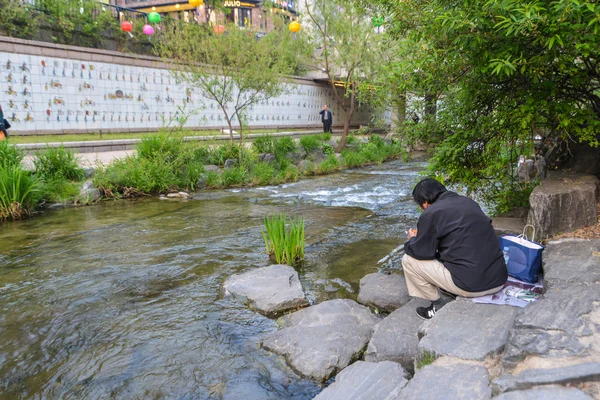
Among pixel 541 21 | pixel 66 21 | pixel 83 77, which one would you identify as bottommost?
pixel 541 21

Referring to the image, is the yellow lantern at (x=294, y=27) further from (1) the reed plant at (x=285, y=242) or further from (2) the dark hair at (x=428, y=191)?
(2) the dark hair at (x=428, y=191)

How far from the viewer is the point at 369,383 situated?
118 inches

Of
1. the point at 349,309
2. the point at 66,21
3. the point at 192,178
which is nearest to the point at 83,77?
the point at 66,21

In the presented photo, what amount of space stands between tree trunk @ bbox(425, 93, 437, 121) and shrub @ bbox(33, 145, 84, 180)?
25.4 feet

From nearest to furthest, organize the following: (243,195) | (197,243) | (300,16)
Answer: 1. (197,243)
2. (243,195)
3. (300,16)

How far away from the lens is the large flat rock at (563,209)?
14.0ft

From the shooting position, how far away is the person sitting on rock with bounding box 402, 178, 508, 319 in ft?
11.7

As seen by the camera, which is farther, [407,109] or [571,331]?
[407,109]

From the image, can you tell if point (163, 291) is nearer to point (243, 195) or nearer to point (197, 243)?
point (197, 243)

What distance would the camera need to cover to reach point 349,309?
14.4 ft

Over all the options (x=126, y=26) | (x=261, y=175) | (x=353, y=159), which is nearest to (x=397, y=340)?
(x=261, y=175)

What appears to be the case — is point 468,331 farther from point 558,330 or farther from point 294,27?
point 294,27

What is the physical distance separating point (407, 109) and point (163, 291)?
4590mm

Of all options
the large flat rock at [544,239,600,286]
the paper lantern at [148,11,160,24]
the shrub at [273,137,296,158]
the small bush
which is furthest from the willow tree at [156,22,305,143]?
the large flat rock at [544,239,600,286]
